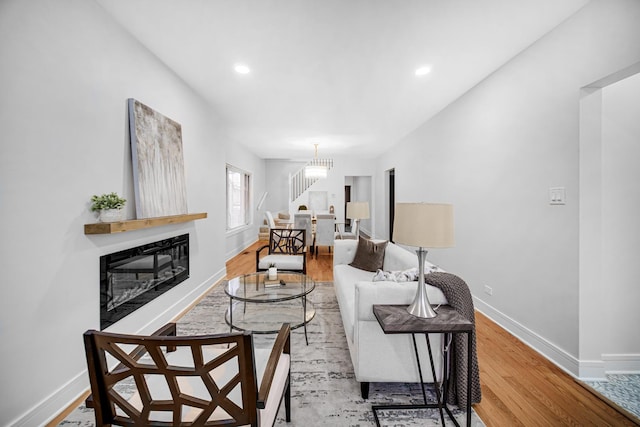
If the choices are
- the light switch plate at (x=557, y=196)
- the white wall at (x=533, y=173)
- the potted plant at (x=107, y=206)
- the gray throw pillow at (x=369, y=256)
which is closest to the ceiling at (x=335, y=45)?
the white wall at (x=533, y=173)

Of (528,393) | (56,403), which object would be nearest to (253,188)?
(56,403)

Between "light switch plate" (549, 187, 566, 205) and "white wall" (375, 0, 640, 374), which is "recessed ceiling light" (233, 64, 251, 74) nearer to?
"white wall" (375, 0, 640, 374)

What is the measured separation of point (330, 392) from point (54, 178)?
219cm

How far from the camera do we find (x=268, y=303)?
2.92 meters

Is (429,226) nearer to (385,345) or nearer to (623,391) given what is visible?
(385,345)

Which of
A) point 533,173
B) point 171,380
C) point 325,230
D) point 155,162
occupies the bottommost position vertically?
point 171,380

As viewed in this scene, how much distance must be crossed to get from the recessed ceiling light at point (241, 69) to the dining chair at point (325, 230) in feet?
11.9

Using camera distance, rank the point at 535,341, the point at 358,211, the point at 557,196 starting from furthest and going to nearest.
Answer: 1. the point at 358,211
2. the point at 535,341
3. the point at 557,196

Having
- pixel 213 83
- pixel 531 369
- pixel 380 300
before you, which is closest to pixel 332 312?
pixel 380 300

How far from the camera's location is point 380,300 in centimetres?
177

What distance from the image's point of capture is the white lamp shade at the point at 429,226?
5.07ft

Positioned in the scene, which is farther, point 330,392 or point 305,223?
point 305,223

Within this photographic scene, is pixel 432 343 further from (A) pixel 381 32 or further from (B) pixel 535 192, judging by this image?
(A) pixel 381 32

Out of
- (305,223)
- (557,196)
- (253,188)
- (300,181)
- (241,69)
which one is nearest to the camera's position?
(557,196)
